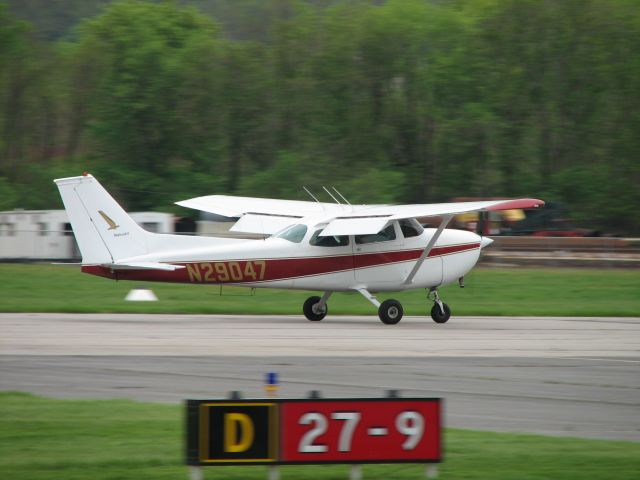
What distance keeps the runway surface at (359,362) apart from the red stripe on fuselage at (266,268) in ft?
3.06

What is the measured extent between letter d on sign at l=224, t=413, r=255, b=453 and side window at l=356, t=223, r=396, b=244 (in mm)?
14532

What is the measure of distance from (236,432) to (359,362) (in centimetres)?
823

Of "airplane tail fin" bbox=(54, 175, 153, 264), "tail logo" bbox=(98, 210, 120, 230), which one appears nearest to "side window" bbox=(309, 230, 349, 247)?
"airplane tail fin" bbox=(54, 175, 153, 264)

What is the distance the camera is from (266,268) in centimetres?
2136

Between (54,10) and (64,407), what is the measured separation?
164 m

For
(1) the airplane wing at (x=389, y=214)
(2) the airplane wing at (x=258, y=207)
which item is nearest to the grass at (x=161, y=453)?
(1) the airplane wing at (x=389, y=214)

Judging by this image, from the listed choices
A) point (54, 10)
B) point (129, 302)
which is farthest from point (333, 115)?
point (54, 10)

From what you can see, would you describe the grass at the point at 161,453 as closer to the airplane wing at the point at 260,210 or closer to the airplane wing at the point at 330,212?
the airplane wing at the point at 330,212

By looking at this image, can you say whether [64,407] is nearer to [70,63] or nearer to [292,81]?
[292,81]

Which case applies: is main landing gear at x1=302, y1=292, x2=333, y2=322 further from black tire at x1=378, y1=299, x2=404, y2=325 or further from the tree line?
the tree line

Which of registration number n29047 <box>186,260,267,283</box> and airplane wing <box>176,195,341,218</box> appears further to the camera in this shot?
airplane wing <box>176,195,341,218</box>

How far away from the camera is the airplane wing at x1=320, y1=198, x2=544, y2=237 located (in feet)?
66.7

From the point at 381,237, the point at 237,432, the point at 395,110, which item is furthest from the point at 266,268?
the point at 395,110

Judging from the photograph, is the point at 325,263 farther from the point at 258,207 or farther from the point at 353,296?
the point at 353,296
